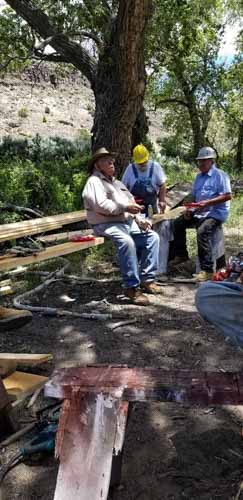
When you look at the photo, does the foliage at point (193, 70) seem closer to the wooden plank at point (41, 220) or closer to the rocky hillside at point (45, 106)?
the rocky hillside at point (45, 106)

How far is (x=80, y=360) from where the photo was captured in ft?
13.4

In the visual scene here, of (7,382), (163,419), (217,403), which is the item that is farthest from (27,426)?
(217,403)

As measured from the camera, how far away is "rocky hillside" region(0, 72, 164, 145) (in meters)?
20.6

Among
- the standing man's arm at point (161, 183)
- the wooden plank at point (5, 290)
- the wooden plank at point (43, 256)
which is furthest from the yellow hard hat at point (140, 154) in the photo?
the wooden plank at point (5, 290)

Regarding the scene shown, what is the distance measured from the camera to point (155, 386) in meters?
2.26

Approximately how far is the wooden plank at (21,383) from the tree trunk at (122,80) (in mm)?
5562

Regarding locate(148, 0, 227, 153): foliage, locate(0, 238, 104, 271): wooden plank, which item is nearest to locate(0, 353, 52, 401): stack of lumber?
locate(0, 238, 104, 271): wooden plank

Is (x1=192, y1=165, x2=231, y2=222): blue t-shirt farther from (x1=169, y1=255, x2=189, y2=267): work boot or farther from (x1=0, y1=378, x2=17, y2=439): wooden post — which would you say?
(x1=0, y1=378, x2=17, y2=439): wooden post

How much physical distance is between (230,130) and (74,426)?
28330 mm

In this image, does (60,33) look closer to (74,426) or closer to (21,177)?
(21,177)

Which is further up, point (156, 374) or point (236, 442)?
point (156, 374)

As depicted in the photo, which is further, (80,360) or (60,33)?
(60,33)

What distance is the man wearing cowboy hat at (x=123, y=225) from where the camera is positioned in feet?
17.9

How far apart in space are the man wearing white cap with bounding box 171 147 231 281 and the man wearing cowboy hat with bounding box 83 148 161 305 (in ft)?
2.45
